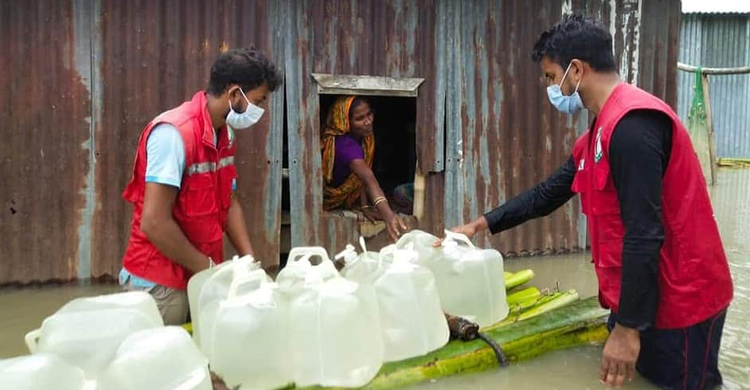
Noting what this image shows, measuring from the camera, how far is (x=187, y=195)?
3105mm

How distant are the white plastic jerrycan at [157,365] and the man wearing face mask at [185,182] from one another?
83cm

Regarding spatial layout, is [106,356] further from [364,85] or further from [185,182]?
[364,85]

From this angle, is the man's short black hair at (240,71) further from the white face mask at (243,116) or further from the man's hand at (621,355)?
the man's hand at (621,355)

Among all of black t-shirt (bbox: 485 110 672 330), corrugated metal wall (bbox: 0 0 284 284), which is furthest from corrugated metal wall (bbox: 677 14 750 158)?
black t-shirt (bbox: 485 110 672 330)

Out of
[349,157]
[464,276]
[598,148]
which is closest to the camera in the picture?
[598,148]

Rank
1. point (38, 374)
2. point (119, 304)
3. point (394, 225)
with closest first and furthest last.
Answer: point (38, 374), point (119, 304), point (394, 225)

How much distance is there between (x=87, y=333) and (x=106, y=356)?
0.11 metres

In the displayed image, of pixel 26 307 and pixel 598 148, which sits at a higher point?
pixel 598 148

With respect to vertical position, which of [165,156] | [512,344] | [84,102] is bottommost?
[512,344]

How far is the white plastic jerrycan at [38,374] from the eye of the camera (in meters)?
1.88

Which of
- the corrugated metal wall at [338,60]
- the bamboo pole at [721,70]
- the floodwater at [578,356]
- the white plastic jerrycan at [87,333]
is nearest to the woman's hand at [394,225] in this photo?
the corrugated metal wall at [338,60]

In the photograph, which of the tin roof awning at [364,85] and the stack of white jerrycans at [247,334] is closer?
the stack of white jerrycans at [247,334]

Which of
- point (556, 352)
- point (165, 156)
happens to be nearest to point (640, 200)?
point (556, 352)

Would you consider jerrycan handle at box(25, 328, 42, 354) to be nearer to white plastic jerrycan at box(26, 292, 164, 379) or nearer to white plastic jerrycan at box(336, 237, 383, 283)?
white plastic jerrycan at box(26, 292, 164, 379)
